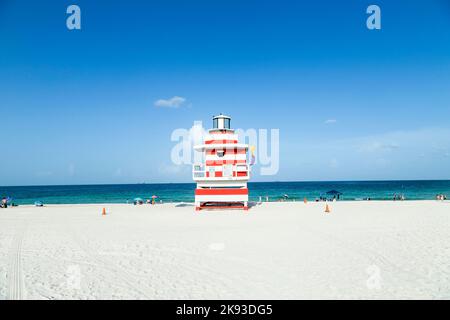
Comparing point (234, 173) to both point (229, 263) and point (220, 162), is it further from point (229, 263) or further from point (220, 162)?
point (229, 263)

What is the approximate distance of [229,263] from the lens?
813cm

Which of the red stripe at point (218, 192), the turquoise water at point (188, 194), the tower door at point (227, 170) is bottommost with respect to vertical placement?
the turquoise water at point (188, 194)

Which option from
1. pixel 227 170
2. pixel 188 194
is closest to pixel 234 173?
pixel 227 170

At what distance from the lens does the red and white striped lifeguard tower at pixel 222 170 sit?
21109mm

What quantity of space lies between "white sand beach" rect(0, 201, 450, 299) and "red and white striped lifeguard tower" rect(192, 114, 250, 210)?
24.3 ft

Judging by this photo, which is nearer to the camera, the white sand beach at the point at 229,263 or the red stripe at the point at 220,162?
the white sand beach at the point at 229,263

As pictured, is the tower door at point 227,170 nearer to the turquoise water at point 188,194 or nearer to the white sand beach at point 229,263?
the white sand beach at point 229,263

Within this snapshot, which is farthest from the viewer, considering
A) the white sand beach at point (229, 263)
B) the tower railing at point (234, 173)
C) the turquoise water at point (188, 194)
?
the turquoise water at point (188, 194)

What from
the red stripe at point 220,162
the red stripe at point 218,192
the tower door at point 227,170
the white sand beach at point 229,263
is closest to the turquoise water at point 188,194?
the red stripe at point 218,192

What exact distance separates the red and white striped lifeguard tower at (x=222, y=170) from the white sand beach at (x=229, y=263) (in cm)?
742

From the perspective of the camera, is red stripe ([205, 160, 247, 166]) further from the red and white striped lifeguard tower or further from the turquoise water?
the turquoise water

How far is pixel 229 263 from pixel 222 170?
13562mm
